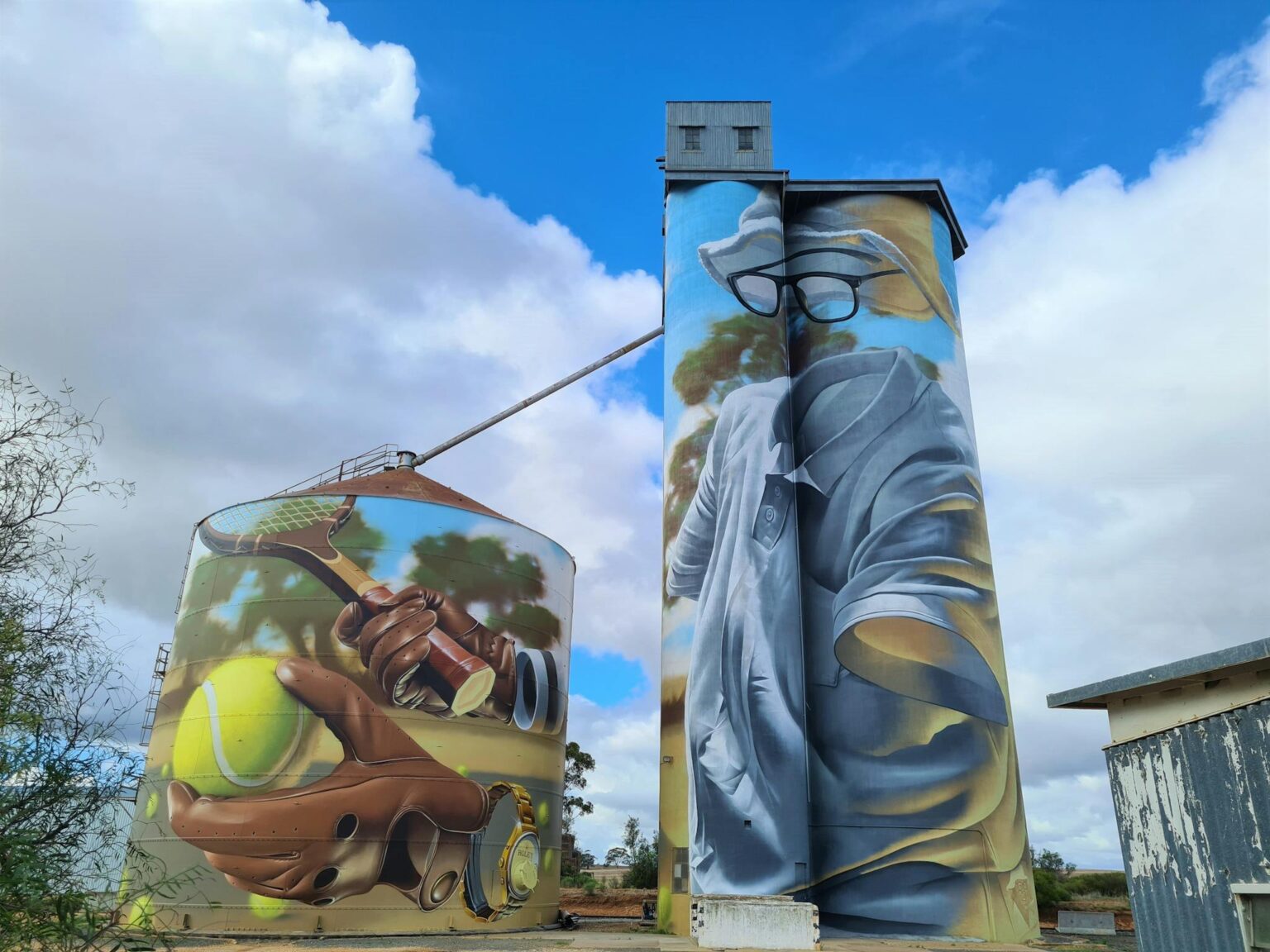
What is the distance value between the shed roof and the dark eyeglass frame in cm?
2236

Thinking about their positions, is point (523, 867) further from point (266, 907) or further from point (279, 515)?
point (279, 515)

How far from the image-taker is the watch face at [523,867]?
26.1 metres

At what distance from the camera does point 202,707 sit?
2539cm

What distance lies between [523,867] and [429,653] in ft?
22.3

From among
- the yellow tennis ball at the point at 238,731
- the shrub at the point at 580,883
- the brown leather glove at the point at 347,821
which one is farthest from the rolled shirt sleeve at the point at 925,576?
the shrub at the point at 580,883

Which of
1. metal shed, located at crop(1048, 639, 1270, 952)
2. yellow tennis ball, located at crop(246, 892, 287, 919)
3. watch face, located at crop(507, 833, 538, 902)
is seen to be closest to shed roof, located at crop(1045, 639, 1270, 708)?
metal shed, located at crop(1048, 639, 1270, 952)

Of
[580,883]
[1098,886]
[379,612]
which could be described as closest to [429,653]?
[379,612]

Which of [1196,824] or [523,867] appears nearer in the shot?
[1196,824]

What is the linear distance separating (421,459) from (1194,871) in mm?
30109

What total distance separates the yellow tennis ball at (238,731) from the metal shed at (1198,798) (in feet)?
65.6

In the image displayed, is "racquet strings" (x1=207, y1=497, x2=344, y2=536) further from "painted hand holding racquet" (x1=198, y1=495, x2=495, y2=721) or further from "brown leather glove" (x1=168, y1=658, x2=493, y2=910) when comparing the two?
"brown leather glove" (x1=168, y1=658, x2=493, y2=910)

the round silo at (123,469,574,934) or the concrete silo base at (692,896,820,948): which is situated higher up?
the round silo at (123,469,574,934)

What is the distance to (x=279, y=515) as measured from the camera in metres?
27.5

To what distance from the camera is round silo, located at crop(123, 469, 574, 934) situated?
23.4 m
